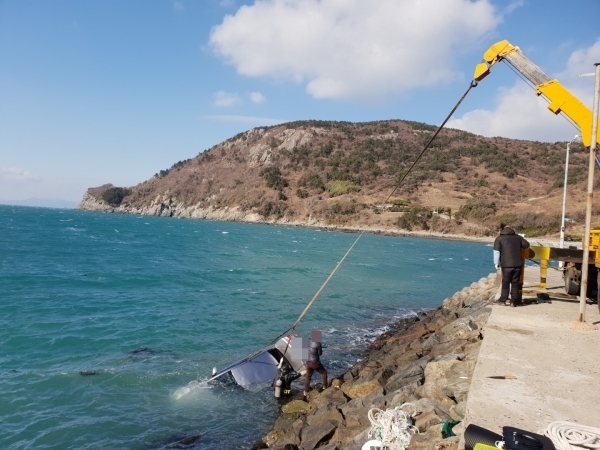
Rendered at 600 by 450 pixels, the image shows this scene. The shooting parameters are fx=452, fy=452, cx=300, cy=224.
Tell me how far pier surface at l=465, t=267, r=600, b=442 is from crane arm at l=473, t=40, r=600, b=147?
3826 millimetres

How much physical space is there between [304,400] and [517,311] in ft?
16.7

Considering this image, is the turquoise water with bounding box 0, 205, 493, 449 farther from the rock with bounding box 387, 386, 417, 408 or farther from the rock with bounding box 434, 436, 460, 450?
the rock with bounding box 434, 436, 460, 450

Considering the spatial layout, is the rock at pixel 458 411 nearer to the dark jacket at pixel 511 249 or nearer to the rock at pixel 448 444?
the rock at pixel 448 444

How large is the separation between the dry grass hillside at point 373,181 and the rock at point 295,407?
210 feet

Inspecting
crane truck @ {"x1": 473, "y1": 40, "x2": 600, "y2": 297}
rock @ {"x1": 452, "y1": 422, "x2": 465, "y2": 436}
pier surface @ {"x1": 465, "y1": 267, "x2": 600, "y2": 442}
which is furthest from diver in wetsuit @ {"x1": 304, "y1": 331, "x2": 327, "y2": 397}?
rock @ {"x1": 452, "y1": 422, "x2": 465, "y2": 436}

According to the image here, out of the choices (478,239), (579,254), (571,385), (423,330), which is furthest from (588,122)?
(478,239)

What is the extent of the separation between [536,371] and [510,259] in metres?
4.04

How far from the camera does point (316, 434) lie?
7.63 meters

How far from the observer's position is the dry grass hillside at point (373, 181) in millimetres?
92812

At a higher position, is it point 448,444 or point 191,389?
point 448,444

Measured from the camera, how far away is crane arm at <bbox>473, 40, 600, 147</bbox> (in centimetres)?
961

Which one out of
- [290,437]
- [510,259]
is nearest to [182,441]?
[290,437]

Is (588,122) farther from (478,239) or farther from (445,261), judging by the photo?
(478,239)

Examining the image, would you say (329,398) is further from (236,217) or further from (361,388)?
(236,217)
